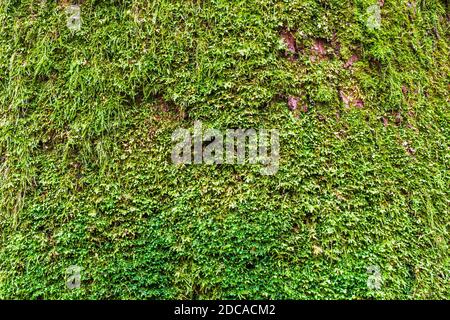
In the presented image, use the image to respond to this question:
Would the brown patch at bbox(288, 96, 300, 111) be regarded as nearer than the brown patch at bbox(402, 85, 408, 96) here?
Yes

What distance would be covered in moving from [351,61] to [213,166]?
1069mm

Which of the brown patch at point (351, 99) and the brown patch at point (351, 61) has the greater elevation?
the brown patch at point (351, 61)

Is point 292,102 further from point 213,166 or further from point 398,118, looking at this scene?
point 398,118

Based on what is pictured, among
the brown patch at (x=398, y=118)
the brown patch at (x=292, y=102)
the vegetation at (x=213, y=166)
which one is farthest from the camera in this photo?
the brown patch at (x=398, y=118)

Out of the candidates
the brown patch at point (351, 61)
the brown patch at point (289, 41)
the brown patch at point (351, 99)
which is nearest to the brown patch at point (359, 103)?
the brown patch at point (351, 99)

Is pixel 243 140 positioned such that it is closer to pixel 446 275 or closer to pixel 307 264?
pixel 307 264

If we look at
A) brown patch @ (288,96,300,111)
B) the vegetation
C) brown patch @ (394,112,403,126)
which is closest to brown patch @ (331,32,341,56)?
the vegetation

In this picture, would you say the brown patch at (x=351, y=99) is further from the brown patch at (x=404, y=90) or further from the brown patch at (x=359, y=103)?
the brown patch at (x=404, y=90)

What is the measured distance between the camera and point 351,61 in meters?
1.96

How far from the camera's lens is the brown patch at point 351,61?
6.38ft

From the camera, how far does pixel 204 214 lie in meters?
1.78

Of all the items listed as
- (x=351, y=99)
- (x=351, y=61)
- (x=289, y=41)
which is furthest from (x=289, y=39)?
(x=351, y=99)

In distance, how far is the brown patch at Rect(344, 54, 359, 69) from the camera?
1.94m

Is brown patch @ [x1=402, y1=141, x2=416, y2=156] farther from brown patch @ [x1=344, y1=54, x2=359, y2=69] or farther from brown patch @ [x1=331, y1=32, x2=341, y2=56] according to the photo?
brown patch @ [x1=331, y1=32, x2=341, y2=56]
